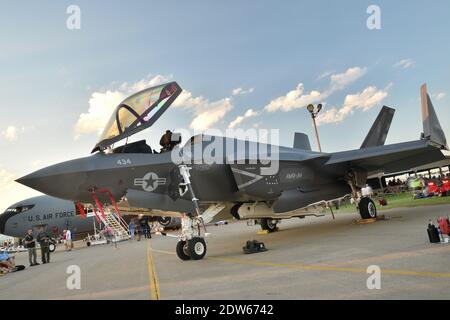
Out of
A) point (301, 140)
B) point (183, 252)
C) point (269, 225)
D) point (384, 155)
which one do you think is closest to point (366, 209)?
point (384, 155)

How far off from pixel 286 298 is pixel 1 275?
12530 millimetres

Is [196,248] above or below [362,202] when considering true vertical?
below

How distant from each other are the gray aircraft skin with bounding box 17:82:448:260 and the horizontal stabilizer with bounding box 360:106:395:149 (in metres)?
3.26

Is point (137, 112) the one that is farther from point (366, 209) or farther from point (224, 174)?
point (366, 209)

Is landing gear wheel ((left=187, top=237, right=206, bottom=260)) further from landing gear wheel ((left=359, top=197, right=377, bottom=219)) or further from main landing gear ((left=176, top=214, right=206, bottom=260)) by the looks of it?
landing gear wheel ((left=359, top=197, right=377, bottom=219))

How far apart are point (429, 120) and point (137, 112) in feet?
28.6

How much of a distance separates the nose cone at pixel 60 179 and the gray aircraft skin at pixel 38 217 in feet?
69.0

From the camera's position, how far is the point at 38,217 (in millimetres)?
26141

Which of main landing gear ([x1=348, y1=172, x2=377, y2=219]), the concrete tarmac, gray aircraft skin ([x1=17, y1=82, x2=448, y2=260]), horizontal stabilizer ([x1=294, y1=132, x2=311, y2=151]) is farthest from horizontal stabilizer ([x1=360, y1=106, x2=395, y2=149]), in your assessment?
the concrete tarmac

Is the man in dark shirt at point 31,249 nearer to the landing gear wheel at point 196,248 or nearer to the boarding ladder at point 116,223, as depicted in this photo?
the boarding ladder at point 116,223

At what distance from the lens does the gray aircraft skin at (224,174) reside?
7539 mm

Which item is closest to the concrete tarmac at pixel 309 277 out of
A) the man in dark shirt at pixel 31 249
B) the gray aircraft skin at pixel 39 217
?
the man in dark shirt at pixel 31 249

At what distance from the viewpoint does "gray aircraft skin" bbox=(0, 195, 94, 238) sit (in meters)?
25.7
